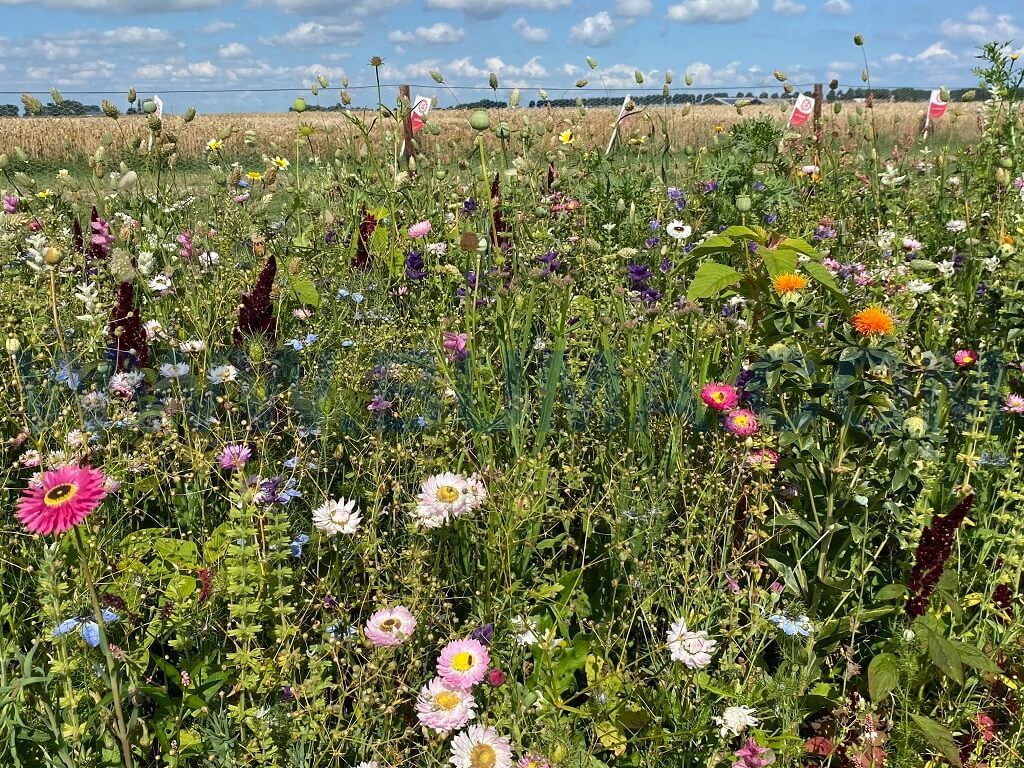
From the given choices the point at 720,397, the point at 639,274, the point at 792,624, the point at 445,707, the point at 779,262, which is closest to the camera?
the point at 445,707

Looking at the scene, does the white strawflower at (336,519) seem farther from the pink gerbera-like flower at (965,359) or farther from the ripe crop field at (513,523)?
the pink gerbera-like flower at (965,359)

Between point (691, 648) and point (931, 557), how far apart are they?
51cm

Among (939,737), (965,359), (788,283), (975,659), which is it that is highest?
(788,283)

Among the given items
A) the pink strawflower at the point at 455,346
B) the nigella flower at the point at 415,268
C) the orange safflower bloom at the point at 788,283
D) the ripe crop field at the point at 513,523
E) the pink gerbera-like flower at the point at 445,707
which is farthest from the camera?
the nigella flower at the point at 415,268

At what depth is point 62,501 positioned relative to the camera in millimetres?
922

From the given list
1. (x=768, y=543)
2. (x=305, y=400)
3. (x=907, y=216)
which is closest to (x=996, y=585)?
(x=768, y=543)

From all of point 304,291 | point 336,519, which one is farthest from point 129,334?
point 336,519

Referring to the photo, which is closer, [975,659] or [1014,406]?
[975,659]

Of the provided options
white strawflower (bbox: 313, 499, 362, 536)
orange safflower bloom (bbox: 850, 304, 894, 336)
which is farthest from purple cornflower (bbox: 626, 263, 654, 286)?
white strawflower (bbox: 313, 499, 362, 536)

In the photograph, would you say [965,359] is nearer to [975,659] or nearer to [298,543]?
[975,659]

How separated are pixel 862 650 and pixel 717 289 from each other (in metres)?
0.93

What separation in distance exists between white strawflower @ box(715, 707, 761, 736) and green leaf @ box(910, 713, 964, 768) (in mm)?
366

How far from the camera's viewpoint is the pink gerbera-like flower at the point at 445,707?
1127mm

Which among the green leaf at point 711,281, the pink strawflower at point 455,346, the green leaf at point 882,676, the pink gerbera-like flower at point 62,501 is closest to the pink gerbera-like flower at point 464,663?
the pink gerbera-like flower at point 62,501
